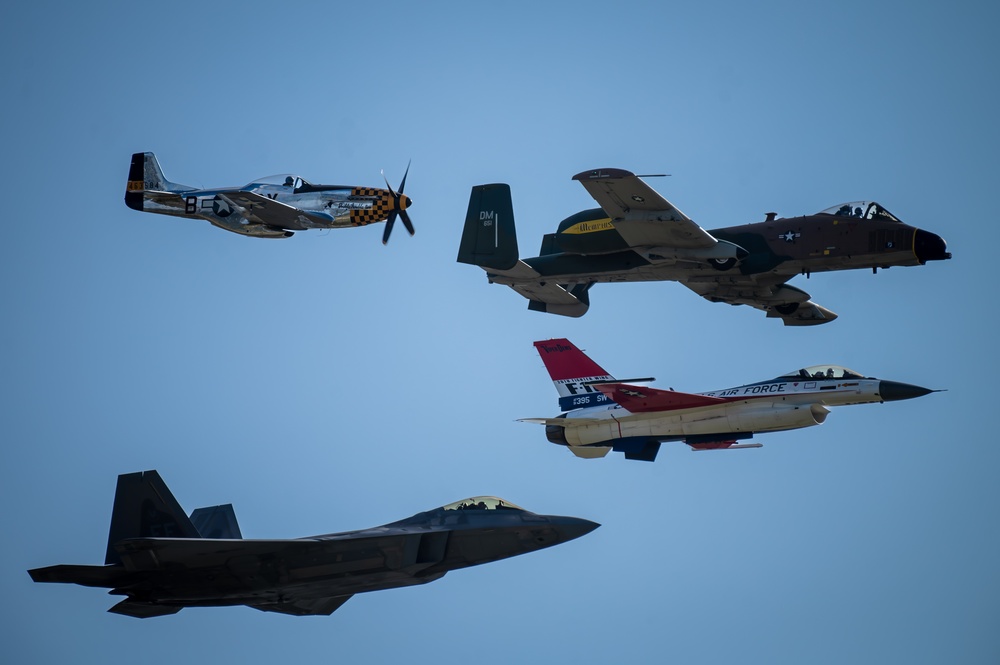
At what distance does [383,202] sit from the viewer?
47438mm

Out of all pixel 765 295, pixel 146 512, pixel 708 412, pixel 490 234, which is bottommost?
pixel 146 512

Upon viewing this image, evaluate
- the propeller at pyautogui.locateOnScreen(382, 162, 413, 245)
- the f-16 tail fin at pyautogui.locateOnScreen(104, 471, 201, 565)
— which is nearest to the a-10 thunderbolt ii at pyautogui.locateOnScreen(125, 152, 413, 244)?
the propeller at pyautogui.locateOnScreen(382, 162, 413, 245)

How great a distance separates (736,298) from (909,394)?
8.04 metres

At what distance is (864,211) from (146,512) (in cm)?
2584

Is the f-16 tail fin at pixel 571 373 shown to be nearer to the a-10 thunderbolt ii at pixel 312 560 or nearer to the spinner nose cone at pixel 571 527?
the a-10 thunderbolt ii at pixel 312 560

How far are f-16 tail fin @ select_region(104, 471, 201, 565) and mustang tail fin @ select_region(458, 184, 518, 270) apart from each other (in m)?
14.3

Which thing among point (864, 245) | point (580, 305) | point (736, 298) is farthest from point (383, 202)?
point (864, 245)

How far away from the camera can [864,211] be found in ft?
148

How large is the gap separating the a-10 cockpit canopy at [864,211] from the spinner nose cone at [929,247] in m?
1.15

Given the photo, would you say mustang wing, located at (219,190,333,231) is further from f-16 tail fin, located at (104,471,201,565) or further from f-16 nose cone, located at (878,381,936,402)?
→ f-16 nose cone, located at (878,381,936,402)

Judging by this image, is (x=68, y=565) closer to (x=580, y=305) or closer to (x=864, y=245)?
(x=580, y=305)

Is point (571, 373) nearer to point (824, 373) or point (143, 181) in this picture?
point (824, 373)

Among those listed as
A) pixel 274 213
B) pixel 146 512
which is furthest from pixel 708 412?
pixel 146 512

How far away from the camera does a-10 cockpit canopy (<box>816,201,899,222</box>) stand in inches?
1769
